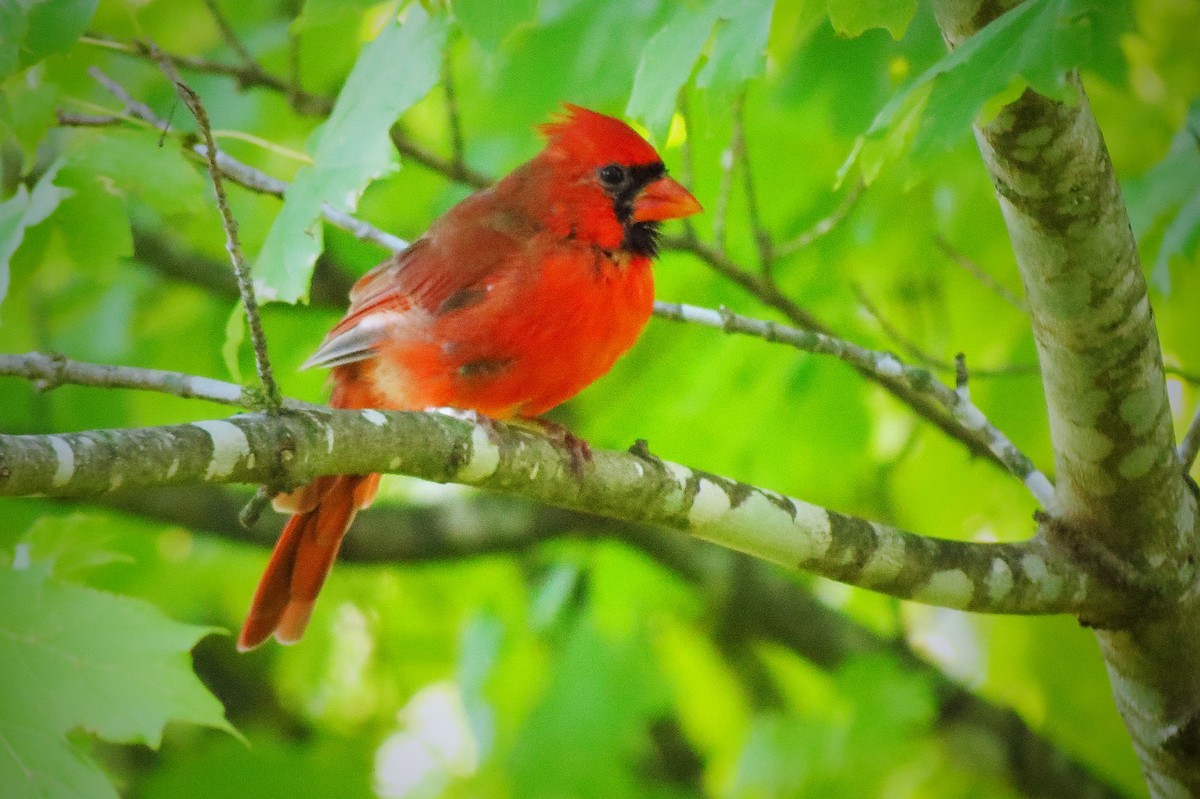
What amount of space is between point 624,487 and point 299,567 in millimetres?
997

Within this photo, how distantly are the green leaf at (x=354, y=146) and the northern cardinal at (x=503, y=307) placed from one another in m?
0.54

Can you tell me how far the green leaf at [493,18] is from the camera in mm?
1591

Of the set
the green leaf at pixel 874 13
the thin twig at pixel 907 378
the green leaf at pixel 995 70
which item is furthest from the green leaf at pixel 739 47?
the thin twig at pixel 907 378

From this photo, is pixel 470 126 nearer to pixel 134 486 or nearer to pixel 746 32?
pixel 746 32

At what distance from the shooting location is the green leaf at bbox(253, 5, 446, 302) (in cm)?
183

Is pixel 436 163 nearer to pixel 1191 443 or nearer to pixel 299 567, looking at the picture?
pixel 299 567

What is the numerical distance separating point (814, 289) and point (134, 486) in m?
1.99

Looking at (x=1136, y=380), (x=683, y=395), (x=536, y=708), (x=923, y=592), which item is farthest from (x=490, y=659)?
(x=1136, y=380)

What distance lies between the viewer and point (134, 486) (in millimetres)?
1356

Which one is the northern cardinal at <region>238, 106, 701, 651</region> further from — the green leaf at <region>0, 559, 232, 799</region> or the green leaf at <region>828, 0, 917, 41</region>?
the green leaf at <region>828, 0, 917, 41</region>

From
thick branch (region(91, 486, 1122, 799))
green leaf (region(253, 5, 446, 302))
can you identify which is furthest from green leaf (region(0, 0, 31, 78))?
thick branch (region(91, 486, 1122, 799))

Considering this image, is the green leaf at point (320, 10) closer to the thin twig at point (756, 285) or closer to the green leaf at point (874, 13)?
the thin twig at point (756, 285)

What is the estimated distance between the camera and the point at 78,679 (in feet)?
5.89

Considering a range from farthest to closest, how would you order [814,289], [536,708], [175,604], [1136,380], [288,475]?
[175,604]
[536,708]
[814,289]
[1136,380]
[288,475]
